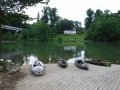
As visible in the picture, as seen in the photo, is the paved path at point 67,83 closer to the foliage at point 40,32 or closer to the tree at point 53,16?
the foliage at point 40,32

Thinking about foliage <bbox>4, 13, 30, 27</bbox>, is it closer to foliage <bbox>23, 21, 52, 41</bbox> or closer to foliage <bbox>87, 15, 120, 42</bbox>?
foliage <bbox>23, 21, 52, 41</bbox>

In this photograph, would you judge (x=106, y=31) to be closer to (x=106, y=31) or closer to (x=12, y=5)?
(x=106, y=31)

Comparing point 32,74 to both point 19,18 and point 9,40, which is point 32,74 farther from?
point 9,40

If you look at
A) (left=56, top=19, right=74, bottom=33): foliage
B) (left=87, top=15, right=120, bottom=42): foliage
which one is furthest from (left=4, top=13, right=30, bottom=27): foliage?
(left=56, top=19, right=74, bottom=33): foliage

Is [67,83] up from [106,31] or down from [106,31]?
down

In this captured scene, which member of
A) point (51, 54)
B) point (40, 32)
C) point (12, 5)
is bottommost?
point (51, 54)

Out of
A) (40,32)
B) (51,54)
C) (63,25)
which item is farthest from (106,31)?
(51,54)

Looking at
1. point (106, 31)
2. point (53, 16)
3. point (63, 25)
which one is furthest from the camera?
point (53, 16)

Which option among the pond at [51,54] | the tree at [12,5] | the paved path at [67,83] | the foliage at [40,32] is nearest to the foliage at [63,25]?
the foliage at [40,32]

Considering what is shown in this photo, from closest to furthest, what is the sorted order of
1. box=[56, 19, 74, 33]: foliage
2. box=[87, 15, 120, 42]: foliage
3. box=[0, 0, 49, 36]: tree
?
box=[0, 0, 49, 36]: tree < box=[87, 15, 120, 42]: foliage < box=[56, 19, 74, 33]: foliage

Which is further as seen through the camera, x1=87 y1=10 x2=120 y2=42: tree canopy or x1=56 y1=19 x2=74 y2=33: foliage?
x1=56 y1=19 x2=74 y2=33: foliage

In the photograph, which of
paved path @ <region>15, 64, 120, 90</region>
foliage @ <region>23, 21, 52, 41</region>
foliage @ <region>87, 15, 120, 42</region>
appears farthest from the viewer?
foliage @ <region>87, 15, 120, 42</region>

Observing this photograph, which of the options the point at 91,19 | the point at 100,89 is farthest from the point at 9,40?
the point at 100,89

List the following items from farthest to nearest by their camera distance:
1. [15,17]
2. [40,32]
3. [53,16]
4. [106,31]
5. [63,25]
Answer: [53,16]
[63,25]
[40,32]
[106,31]
[15,17]
